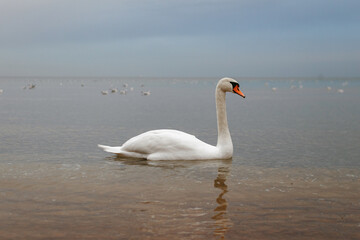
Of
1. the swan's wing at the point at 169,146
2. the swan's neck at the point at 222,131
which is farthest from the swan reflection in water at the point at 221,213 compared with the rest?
the swan's neck at the point at 222,131

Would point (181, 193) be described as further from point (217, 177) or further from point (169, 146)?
point (169, 146)

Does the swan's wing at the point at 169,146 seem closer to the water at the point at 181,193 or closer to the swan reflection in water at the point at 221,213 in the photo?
the water at the point at 181,193

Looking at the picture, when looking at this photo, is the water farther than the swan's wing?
No

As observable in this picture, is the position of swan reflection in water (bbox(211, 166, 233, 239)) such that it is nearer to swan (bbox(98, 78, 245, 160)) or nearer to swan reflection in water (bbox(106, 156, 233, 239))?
swan reflection in water (bbox(106, 156, 233, 239))

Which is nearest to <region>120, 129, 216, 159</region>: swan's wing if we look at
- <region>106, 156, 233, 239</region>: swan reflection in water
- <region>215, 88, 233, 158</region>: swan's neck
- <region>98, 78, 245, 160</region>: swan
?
<region>98, 78, 245, 160</region>: swan

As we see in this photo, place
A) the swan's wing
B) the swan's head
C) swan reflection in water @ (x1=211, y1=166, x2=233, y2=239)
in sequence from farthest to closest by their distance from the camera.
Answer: the swan's head
the swan's wing
swan reflection in water @ (x1=211, y1=166, x2=233, y2=239)

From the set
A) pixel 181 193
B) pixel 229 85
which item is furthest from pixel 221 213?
pixel 229 85

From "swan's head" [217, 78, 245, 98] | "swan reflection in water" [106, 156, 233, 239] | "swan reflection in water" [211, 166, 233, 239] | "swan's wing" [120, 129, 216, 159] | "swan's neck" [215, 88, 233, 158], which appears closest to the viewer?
"swan reflection in water" [211, 166, 233, 239]

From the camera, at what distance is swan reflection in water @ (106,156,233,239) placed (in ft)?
16.9

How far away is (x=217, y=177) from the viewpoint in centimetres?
791

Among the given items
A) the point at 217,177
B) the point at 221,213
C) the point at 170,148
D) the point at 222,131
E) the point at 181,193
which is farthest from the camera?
the point at 222,131

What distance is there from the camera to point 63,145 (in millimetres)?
11672

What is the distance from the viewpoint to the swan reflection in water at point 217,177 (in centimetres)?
515

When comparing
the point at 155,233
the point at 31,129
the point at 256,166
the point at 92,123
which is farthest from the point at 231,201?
the point at 92,123
